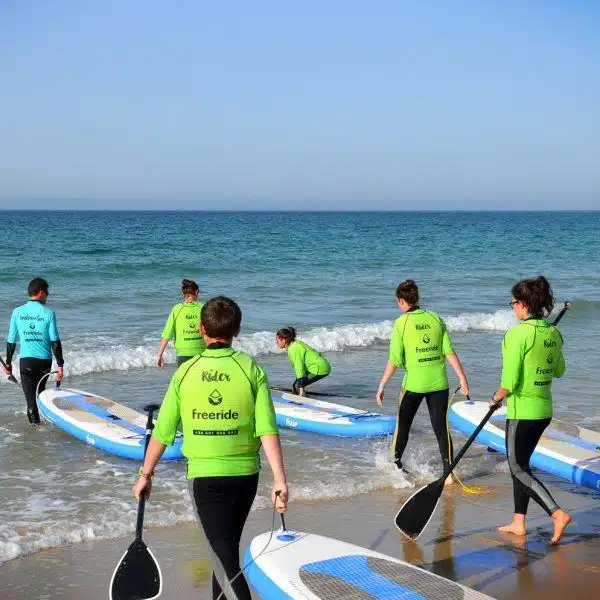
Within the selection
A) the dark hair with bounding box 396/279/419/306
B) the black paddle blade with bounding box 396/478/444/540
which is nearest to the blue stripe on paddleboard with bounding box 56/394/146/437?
the dark hair with bounding box 396/279/419/306

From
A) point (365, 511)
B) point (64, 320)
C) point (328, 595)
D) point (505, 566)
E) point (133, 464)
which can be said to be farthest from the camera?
point (64, 320)

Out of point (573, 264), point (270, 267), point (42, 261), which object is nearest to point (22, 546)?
point (270, 267)

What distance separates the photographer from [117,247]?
1469 inches

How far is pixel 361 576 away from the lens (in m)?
4.24

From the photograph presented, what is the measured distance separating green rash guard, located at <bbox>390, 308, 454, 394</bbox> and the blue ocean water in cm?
99

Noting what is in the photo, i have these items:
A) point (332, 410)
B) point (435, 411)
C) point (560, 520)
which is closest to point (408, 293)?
point (435, 411)

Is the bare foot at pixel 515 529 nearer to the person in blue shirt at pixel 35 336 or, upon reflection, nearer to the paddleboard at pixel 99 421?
the paddleboard at pixel 99 421

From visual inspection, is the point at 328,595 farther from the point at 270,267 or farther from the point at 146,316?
the point at 270,267

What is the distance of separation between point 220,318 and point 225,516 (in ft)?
2.82

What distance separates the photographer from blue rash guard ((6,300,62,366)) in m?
8.23

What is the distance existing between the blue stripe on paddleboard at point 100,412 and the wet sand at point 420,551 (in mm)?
2395

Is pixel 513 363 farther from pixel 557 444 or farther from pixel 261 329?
pixel 261 329

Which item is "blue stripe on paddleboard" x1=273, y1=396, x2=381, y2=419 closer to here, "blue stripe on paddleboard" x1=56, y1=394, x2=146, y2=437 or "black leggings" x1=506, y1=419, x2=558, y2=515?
"blue stripe on paddleboard" x1=56, y1=394, x2=146, y2=437

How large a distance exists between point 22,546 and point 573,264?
101 ft
